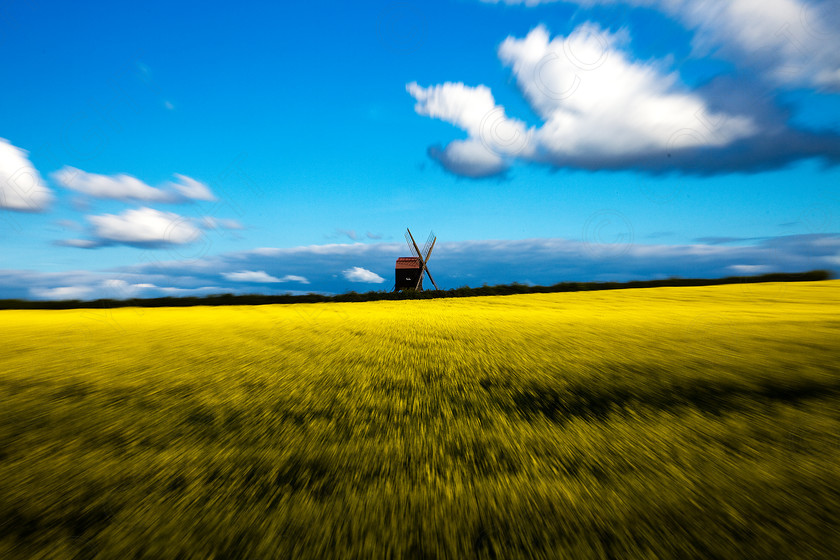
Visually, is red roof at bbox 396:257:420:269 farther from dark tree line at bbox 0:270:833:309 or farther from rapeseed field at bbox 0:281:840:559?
rapeseed field at bbox 0:281:840:559

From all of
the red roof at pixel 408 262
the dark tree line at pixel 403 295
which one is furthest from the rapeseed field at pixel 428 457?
the red roof at pixel 408 262

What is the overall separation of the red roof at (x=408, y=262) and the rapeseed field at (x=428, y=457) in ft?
179

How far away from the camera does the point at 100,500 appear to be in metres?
2.31

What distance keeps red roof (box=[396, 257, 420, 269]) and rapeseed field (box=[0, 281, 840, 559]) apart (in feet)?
179

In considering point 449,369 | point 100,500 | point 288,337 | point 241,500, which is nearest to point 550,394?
point 449,369

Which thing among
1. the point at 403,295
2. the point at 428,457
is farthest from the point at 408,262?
the point at 428,457

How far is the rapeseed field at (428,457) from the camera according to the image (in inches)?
76.0

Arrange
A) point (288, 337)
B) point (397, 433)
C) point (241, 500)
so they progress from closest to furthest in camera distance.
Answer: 1. point (241, 500)
2. point (397, 433)
3. point (288, 337)

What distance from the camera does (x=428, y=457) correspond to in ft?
9.13

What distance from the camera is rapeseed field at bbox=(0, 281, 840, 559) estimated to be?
6.33 feet

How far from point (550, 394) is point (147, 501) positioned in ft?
12.6

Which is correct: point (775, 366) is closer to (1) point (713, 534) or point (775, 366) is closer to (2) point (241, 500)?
(1) point (713, 534)

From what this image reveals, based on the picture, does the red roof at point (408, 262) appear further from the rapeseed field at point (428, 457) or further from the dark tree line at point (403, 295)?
the rapeseed field at point (428, 457)

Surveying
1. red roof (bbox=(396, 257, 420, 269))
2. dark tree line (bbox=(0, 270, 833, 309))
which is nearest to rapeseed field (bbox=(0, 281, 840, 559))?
dark tree line (bbox=(0, 270, 833, 309))
